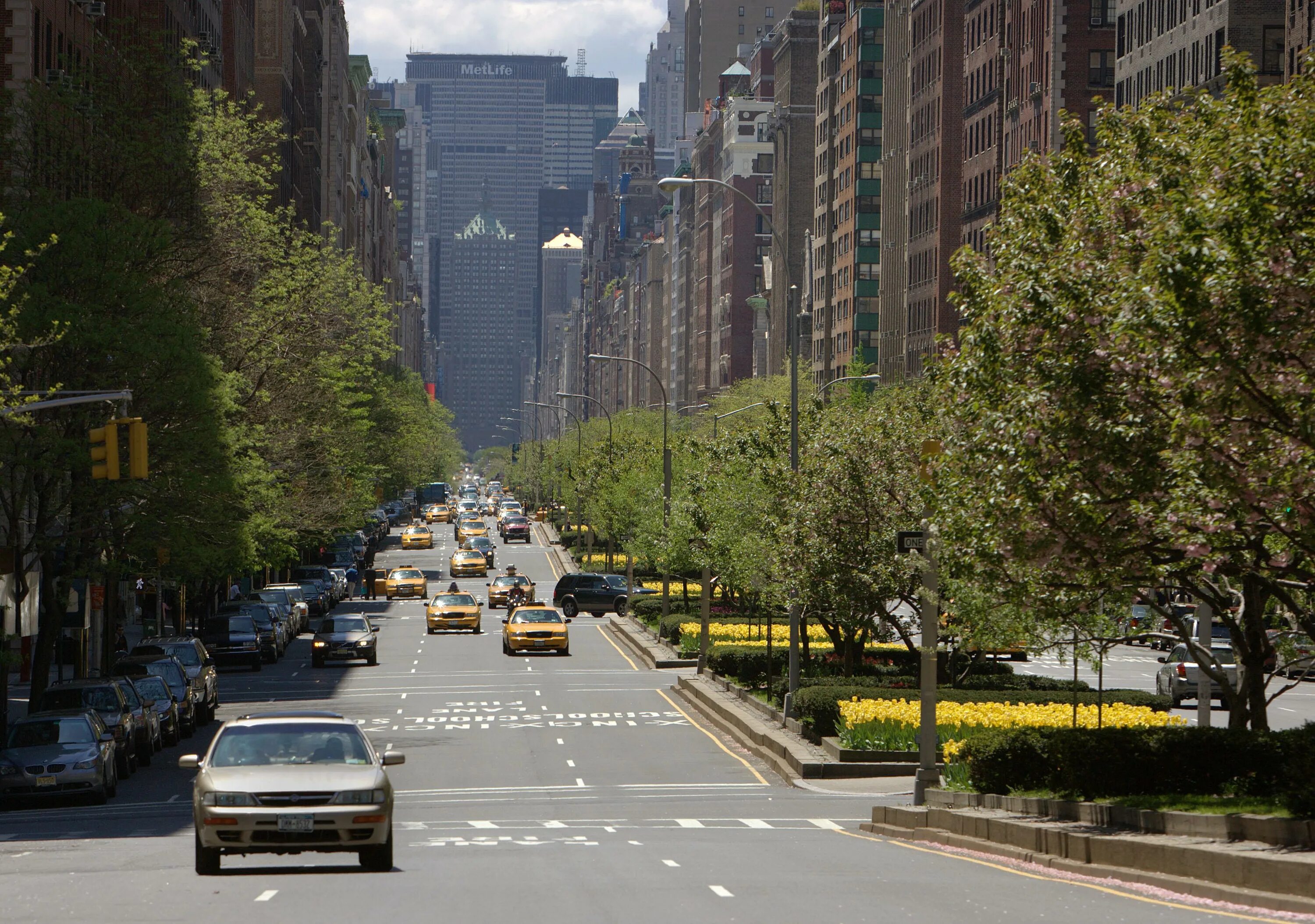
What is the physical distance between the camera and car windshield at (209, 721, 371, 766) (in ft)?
62.1

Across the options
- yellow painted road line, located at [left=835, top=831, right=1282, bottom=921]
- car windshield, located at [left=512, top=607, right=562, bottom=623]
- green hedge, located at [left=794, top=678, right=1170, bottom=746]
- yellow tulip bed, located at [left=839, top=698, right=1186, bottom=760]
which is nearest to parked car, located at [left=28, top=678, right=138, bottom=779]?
green hedge, located at [left=794, top=678, right=1170, bottom=746]

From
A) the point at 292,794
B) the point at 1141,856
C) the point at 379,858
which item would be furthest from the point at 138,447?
the point at 1141,856

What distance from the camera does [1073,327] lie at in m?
21.0

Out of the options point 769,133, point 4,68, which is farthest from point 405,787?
point 769,133

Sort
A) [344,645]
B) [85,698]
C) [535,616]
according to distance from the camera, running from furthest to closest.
A: [535,616] < [344,645] < [85,698]

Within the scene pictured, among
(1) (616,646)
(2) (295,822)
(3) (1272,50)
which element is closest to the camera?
(2) (295,822)

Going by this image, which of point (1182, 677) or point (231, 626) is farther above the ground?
point (231, 626)

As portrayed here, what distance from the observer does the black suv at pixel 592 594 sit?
8531cm

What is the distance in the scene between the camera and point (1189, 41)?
274ft

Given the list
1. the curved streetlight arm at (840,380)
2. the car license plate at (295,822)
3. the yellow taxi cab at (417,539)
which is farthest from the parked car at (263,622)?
the yellow taxi cab at (417,539)

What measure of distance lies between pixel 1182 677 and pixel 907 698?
35.8 ft

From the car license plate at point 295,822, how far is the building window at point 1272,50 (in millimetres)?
69584

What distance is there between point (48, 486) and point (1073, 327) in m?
27.2

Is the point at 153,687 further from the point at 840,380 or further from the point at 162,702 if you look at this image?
the point at 840,380
